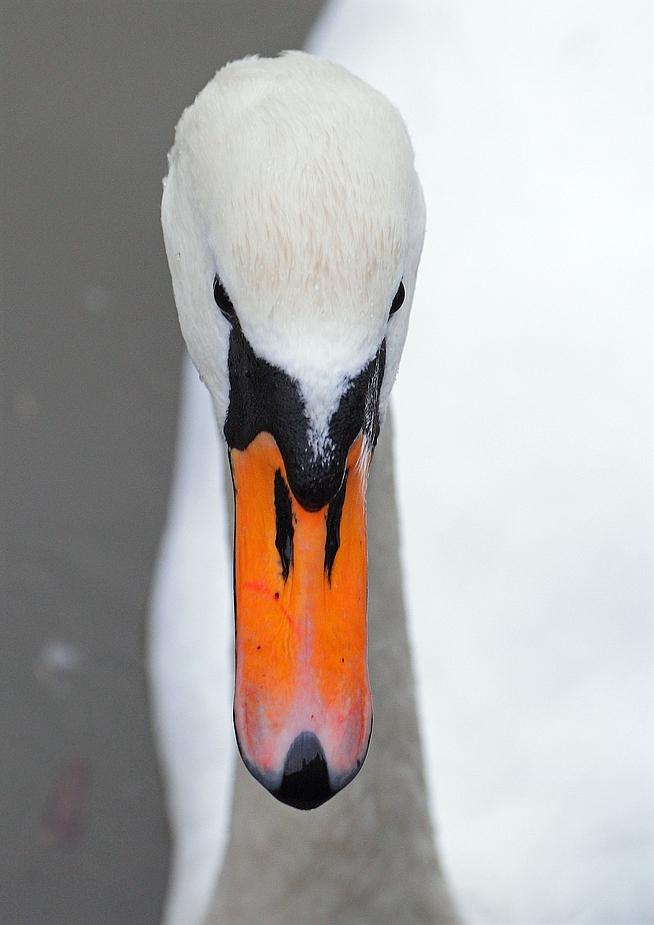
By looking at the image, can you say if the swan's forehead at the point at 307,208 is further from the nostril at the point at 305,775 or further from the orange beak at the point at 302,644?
the nostril at the point at 305,775

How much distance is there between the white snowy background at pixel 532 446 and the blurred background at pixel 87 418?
109 centimetres

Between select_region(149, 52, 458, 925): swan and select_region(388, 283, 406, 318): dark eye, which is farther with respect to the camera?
select_region(388, 283, 406, 318): dark eye

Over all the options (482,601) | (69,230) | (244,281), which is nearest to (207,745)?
(482,601)

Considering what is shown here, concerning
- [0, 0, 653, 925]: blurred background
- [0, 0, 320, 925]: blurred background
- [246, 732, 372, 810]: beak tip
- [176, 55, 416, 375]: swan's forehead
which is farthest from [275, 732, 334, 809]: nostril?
[0, 0, 320, 925]: blurred background

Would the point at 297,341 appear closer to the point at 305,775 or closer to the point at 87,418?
the point at 305,775

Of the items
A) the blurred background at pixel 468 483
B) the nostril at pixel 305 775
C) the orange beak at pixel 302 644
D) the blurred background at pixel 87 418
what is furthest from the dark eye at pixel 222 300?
the blurred background at pixel 87 418

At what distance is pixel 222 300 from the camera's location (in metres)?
1.36

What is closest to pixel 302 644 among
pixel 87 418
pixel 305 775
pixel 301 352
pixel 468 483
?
pixel 305 775

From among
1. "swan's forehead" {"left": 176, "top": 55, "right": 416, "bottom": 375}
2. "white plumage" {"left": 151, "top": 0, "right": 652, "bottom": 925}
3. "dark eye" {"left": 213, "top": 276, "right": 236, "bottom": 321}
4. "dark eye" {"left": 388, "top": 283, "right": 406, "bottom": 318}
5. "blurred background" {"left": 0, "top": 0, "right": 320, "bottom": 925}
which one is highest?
"swan's forehead" {"left": 176, "top": 55, "right": 416, "bottom": 375}

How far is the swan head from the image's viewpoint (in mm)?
1237

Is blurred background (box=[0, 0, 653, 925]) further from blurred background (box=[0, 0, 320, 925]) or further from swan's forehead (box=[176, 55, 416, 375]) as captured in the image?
swan's forehead (box=[176, 55, 416, 375])

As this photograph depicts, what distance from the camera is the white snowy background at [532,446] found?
2.39 meters

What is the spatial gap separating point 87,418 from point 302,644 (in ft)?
8.74

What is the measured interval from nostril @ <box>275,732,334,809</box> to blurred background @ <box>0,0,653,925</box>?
1010mm
